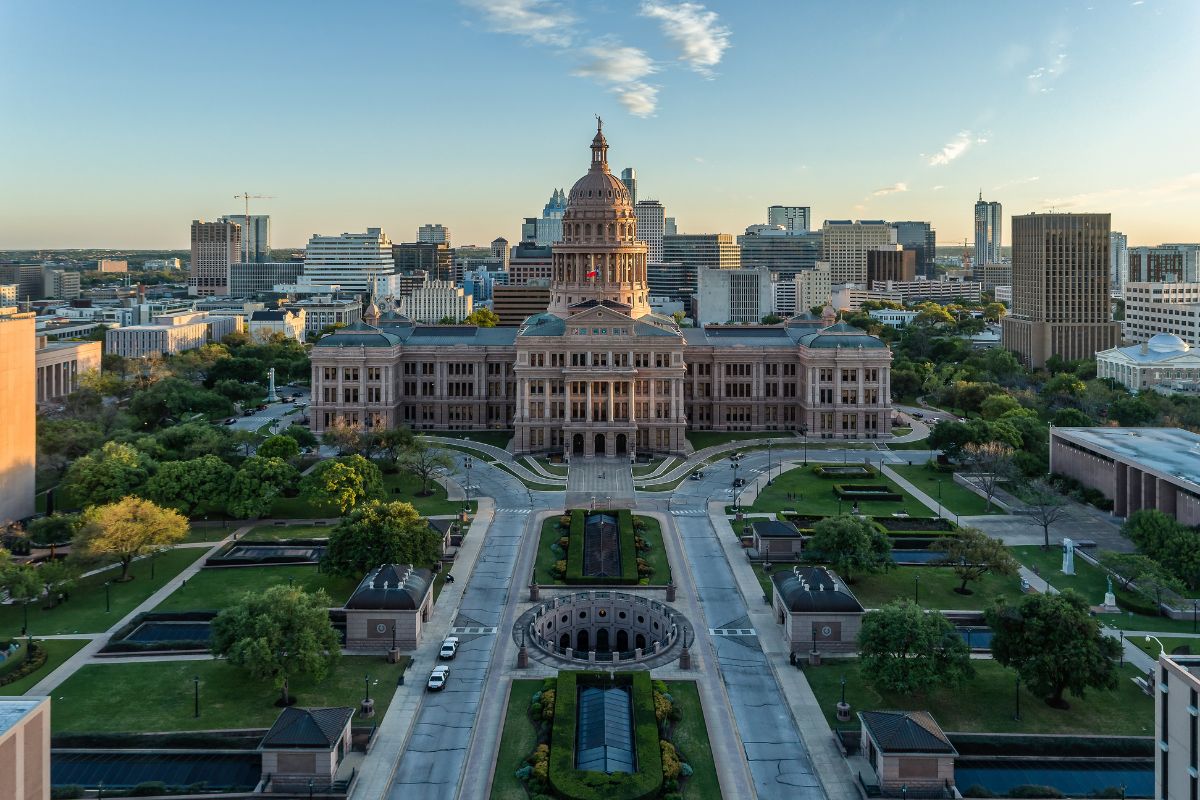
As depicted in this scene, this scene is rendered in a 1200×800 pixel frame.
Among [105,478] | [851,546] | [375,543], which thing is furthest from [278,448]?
[851,546]

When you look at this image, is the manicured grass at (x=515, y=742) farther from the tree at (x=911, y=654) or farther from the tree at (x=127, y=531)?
the tree at (x=127, y=531)

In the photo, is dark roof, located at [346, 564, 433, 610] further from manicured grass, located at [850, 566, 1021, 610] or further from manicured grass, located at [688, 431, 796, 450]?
manicured grass, located at [688, 431, 796, 450]

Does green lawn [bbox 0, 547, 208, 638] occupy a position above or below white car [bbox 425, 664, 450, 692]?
above

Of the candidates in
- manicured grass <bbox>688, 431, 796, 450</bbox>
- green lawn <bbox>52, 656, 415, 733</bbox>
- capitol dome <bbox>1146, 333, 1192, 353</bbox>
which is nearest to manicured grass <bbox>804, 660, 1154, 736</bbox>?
→ green lawn <bbox>52, 656, 415, 733</bbox>

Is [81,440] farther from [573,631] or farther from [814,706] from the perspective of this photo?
[814,706]

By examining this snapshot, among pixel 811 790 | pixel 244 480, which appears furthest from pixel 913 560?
pixel 244 480

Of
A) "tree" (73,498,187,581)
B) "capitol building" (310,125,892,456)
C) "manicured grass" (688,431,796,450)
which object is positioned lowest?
"tree" (73,498,187,581)

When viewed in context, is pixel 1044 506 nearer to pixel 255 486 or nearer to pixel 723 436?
pixel 723 436
